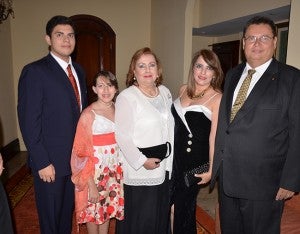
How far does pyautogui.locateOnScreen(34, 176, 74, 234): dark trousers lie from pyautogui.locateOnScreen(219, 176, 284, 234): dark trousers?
1.14 meters

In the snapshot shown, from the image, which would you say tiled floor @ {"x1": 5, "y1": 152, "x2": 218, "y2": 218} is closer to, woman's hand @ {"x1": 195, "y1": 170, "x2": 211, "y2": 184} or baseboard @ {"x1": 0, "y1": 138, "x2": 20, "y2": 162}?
baseboard @ {"x1": 0, "y1": 138, "x2": 20, "y2": 162}

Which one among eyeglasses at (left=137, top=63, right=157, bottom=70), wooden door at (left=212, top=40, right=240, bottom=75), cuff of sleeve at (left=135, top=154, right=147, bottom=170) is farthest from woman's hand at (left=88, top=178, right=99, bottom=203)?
wooden door at (left=212, top=40, right=240, bottom=75)

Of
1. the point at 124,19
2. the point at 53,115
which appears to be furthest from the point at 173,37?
the point at 53,115

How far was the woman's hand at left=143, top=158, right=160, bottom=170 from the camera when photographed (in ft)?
6.42

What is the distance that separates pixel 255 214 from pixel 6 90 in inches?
184

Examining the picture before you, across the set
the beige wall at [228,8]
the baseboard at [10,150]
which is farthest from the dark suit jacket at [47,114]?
the baseboard at [10,150]

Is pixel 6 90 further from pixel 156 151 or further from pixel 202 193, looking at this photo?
pixel 156 151

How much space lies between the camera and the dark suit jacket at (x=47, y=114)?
6.28 feet

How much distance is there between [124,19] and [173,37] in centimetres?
132

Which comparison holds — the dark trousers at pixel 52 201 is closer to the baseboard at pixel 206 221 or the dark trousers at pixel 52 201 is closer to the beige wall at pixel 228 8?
the baseboard at pixel 206 221

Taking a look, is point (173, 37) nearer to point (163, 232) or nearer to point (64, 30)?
point (64, 30)

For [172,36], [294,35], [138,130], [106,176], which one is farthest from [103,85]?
[172,36]

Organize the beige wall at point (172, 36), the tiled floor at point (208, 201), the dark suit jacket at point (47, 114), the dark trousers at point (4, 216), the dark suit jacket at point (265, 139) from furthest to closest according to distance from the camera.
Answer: the beige wall at point (172, 36), the tiled floor at point (208, 201), the dark suit jacket at point (47, 114), the dark suit jacket at point (265, 139), the dark trousers at point (4, 216)

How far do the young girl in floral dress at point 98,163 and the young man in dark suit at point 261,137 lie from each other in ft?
2.44
